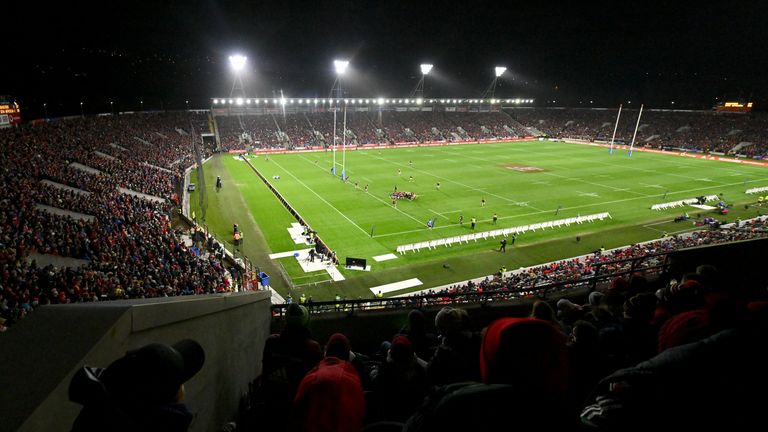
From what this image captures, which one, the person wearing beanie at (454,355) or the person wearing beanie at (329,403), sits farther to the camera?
the person wearing beanie at (454,355)

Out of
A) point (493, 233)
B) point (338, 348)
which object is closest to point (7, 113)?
point (493, 233)

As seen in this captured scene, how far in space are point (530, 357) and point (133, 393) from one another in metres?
1.74

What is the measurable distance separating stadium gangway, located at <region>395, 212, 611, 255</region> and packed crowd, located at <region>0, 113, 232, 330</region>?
12664 millimetres

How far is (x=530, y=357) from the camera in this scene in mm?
1786

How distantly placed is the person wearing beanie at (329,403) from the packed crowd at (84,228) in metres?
13.2

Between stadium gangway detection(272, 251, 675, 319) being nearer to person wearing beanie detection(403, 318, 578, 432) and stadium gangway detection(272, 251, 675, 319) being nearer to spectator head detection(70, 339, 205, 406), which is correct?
spectator head detection(70, 339, 205, 406)

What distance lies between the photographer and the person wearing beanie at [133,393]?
5.44 feet

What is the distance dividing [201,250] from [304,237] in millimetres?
7383

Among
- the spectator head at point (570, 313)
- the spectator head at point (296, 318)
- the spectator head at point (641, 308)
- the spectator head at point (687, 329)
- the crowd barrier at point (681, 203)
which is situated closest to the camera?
the spectator head at point (687, 329)

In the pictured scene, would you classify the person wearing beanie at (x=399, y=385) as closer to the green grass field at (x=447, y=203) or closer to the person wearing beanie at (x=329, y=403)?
the person wearing beanie at (x=329, y=403)

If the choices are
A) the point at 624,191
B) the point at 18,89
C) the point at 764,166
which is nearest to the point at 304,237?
the point at 624,191

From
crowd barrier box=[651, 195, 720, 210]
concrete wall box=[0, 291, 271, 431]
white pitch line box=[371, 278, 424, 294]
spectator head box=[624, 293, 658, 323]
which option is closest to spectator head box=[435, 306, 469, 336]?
spectator head box=[624, 293, 658, 323]

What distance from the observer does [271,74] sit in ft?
328

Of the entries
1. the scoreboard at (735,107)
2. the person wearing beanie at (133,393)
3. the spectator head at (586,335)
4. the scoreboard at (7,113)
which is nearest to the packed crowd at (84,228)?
the scoreboard at (7,113)
